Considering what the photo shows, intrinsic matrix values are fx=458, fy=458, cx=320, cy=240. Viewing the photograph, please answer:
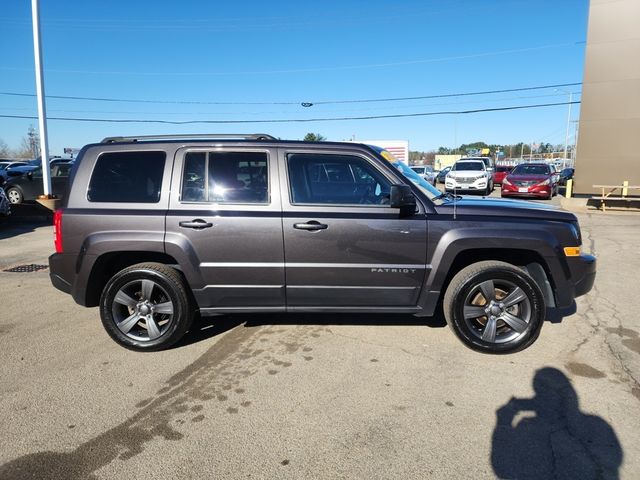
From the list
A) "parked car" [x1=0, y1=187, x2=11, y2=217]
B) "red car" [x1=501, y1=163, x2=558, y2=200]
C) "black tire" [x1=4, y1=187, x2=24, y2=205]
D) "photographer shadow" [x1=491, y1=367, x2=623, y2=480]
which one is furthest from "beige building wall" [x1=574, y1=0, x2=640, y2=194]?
"black tire" [x1=4, y1=187, x2=24, y2=205]

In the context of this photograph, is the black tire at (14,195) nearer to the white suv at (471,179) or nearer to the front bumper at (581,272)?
the white suv at (471,179)

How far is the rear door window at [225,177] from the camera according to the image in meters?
4.08

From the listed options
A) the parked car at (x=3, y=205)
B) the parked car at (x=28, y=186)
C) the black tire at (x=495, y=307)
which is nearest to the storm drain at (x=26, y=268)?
the parked car at (x=3, y=205)

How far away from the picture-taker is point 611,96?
17.8 m

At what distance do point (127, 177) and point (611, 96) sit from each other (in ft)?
64.2

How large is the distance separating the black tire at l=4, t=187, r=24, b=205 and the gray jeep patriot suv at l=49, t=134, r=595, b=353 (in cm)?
1413

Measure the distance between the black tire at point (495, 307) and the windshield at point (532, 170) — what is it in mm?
18554

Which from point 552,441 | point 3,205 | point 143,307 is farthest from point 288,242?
point 3,205

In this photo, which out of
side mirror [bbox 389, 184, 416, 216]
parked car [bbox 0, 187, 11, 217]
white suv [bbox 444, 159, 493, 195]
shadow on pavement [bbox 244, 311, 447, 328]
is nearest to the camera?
side mirror [bbox 389, 184, 416, 216]

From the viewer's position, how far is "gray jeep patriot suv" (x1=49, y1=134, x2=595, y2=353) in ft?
13.1

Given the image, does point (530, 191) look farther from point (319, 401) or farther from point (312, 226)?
point (319, 401)

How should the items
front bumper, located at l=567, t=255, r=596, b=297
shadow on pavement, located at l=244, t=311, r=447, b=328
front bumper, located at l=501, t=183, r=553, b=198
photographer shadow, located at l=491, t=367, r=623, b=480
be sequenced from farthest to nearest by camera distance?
front bumper, located at l=501, t=183, r=553, b=198 → shadow on pavement, located at l=244, t=311, r=447, b=328 → front bumper, located at l=567, t=255, r=596, b=297 → photographer shadow, located at l=491, t=367, r=623, b=480

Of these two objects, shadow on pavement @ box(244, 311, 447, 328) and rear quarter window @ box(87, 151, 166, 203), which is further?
shadow on pavement @ box(244, 311, 447, 328)

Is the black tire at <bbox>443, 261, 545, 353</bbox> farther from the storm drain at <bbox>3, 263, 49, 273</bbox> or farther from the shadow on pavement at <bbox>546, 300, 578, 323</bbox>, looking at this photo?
the storm drain at <bbox>3, 263, 49, 273</bbox>
